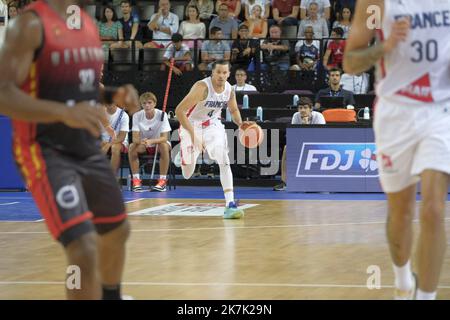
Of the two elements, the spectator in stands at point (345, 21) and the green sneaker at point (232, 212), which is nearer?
the green sneaker at point (232, 212)

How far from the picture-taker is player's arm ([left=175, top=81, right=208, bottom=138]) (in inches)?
470

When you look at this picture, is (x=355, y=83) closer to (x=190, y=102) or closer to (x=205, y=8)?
(x=205, y=8)

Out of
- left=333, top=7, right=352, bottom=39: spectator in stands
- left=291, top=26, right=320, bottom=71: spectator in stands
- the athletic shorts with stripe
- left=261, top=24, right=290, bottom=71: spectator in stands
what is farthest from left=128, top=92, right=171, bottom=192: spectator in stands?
the athletic shorts with stripe

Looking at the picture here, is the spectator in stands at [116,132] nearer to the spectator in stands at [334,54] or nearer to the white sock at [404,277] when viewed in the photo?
the spectator in stands at [334,54]

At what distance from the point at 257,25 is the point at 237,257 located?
11488 millimetres

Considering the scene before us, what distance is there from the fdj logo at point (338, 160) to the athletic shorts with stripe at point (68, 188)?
10.3 metres

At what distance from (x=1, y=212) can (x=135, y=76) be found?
6.88 meters

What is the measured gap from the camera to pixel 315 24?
19234mm

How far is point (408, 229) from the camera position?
5.81 meters

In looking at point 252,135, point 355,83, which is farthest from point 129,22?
point 252,135

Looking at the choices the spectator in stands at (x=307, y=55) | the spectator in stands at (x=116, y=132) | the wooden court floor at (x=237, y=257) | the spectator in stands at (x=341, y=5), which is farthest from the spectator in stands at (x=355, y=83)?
the wooden court floor at (x=237, y=257)

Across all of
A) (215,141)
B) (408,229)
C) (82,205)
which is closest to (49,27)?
(82,205)

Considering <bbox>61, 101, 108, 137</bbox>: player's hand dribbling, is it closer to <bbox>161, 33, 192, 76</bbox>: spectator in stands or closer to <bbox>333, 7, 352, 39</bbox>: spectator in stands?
<bbox>161, 33, 192, 76</bbox>: spectator in stands

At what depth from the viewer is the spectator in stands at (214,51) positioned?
746 inches
